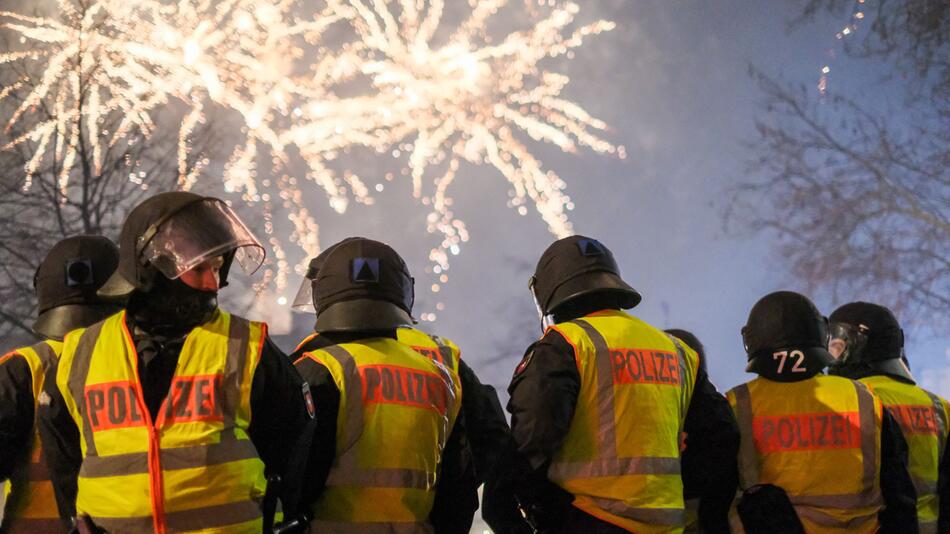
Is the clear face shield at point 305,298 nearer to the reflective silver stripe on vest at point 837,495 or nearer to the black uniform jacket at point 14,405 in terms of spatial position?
the black uniform jacket at point 14,405

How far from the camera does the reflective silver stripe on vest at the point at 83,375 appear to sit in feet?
9.53

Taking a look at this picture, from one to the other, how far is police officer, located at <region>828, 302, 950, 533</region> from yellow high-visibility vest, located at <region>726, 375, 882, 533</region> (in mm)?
702

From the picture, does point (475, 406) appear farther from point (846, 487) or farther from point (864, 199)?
point (864, 199)

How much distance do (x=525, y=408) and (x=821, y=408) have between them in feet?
5.25

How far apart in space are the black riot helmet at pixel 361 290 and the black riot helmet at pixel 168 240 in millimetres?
874

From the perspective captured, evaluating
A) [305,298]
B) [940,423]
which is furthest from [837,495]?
[305,298]

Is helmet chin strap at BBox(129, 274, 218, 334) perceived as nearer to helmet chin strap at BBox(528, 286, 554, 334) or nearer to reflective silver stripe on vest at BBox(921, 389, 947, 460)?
helmet chin strap at BBox(528, 286, 554, 334)

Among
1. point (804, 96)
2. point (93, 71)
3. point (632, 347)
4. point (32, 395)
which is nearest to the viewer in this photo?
point (32, 395)

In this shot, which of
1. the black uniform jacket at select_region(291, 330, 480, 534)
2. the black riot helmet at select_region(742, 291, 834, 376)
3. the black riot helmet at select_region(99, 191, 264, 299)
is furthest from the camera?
the black riot helmet at select_region(742, 291, 834, 376)

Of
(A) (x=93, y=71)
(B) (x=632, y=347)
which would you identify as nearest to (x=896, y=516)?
(B) (x=632, y=347)

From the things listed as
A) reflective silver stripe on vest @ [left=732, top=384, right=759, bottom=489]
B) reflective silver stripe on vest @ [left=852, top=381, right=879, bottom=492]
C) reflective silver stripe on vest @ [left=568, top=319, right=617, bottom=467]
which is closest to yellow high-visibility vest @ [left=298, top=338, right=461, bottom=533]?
reflective silver stripe on vest @ [left=568, top=319, right=617, bottom=467]

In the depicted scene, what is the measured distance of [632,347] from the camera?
4.01m

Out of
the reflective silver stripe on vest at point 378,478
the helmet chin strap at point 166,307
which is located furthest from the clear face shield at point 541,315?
the helmet chin strap at point 166,307

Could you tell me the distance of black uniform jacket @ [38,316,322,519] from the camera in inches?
117
